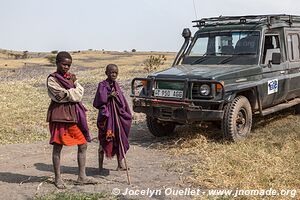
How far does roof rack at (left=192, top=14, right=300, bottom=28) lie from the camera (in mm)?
8648

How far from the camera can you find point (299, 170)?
19.4 ft

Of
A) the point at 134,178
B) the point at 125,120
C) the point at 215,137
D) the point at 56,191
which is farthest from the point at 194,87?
the point at 56,191

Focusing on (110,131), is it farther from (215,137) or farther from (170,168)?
(215,137)

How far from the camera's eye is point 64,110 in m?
5.40

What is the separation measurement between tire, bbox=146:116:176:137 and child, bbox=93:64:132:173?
2.33 m

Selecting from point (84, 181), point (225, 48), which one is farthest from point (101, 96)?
point (225, 48)

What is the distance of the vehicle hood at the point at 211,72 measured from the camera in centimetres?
743

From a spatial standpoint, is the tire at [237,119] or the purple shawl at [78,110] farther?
the tire at [237,119]

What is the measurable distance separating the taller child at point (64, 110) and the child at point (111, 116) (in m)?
0.59

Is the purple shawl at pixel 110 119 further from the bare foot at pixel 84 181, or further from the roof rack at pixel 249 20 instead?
the roof rack at pixel 249 20

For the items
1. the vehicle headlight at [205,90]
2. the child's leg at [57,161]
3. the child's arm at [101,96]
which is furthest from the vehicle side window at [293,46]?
the child's leg at [57,161]

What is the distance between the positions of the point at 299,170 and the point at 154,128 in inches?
131

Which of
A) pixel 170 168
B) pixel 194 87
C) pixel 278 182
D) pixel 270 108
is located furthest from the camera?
pixel 270 108

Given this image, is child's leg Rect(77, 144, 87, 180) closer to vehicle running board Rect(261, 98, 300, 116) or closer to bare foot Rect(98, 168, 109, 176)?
bare foot Rect(98, 168, 109, 176)
